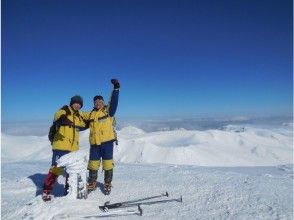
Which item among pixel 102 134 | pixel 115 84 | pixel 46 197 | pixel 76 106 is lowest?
pixel 46 197

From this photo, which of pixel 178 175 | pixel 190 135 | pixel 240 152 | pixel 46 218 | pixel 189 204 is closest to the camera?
pixel 46 218

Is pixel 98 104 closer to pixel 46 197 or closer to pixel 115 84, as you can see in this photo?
pixel 115 84

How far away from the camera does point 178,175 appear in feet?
29.6

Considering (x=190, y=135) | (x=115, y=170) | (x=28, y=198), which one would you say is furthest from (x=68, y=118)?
(x=190, y=135)

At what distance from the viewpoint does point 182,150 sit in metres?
54.1

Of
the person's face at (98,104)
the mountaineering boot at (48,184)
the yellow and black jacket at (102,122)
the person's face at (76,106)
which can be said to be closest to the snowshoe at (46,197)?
the mountaineering boot at (48,184)

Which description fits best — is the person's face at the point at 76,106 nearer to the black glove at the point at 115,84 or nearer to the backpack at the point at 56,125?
the backpack at the point at 56,125

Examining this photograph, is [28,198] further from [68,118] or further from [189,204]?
[189,204]

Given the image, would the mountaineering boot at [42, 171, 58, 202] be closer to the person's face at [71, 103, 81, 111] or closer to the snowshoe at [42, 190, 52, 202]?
the snowshoe at [42, 190, 52, 202]

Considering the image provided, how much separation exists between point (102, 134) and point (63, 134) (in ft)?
2.67

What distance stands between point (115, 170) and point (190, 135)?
65720mm

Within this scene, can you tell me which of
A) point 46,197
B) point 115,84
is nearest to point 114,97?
point 115,84

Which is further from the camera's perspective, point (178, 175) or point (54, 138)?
point (178, 175)

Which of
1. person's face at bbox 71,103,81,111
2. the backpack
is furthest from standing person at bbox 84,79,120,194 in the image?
Result: the backpack
